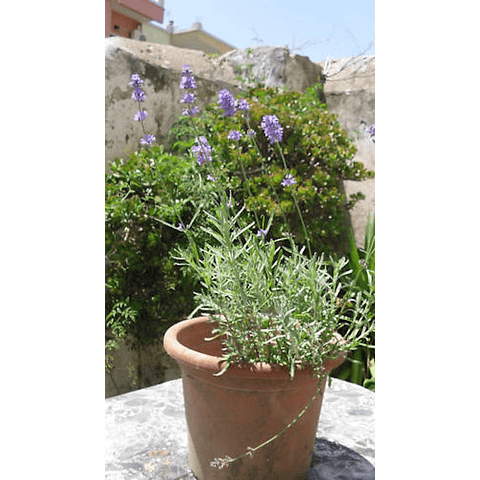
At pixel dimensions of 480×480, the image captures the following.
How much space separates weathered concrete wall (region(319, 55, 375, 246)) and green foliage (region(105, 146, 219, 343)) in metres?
1.94

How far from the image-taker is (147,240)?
3314 millimetres

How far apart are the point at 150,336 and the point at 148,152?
1340mm

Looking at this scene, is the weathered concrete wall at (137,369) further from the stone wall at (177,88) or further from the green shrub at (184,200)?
the green shrub at (184,200)

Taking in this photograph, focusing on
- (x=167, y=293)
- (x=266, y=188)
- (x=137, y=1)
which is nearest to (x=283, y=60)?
(x=266, y=188)

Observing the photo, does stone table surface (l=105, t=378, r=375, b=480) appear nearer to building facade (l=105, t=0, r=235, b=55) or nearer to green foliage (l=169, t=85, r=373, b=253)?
green foliage (l=169, t=85, r=373, b=253)

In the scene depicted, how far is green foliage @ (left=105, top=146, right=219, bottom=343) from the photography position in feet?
10.5

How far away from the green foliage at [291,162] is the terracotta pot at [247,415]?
160cm

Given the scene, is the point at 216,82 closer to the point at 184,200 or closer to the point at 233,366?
the point at 184,200

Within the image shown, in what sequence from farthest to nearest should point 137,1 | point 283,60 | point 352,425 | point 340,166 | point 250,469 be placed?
point 137,1, point 283,60, point 340,166, point 352,425, point 250,469

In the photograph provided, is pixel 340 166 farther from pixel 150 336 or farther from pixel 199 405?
pixel 199 405

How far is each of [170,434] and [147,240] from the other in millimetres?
1406

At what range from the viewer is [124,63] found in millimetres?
3812

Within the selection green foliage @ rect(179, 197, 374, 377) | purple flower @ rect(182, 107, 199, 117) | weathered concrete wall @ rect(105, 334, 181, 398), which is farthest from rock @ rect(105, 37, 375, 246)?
green foliage @ rect(179, 197, 374, 377)

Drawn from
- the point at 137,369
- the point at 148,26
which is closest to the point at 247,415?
the point at 137,369
